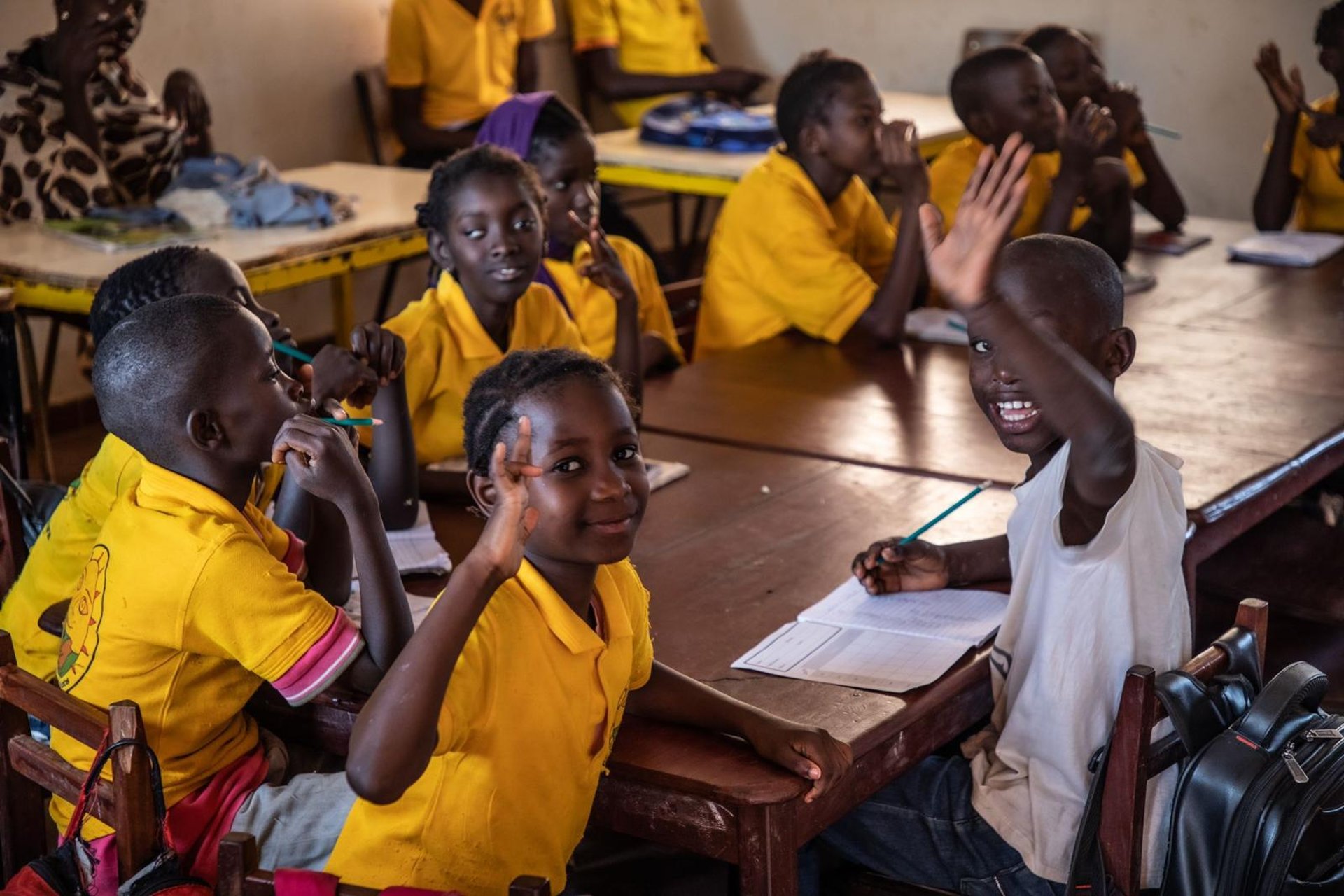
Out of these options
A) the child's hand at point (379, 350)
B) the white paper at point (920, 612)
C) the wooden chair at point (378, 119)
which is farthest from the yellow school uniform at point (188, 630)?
the wooden chair at point (378, 119)

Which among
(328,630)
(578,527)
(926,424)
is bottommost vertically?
(926,424)

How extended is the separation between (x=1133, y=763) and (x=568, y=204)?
72.3 inches

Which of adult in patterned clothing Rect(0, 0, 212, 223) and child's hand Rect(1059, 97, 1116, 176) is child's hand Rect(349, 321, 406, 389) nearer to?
child's hand Rect(1059, 97, 1116, 176)

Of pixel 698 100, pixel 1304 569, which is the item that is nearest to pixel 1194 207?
pixel 698 100

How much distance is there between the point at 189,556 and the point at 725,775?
574 mm

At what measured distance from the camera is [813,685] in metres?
1.68

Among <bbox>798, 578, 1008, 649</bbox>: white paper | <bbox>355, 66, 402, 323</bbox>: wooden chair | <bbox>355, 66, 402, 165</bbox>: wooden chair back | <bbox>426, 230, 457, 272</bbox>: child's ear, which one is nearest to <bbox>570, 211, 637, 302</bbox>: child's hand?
<bbox>426, 230, 457, 272</bbox>: child's ear

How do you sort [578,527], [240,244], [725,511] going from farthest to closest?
[240,244]
[725,511]
[578,527]

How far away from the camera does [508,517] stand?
4.14 ft

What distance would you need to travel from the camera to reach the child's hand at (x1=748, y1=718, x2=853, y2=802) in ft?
4.86

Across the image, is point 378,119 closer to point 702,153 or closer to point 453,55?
point 453,55

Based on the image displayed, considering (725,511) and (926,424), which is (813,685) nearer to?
(725,511)

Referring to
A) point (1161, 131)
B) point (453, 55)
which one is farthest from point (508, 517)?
point (453, 55)

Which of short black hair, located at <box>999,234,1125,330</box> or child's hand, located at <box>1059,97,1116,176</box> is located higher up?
short black hair, located at <box>999,234,1125,330</box>
